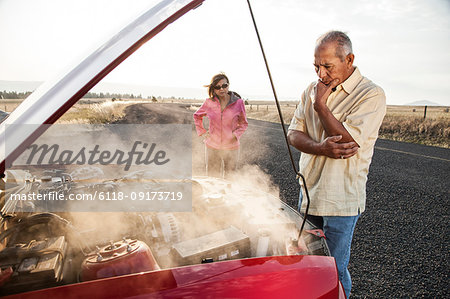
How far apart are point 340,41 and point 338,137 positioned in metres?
0.53

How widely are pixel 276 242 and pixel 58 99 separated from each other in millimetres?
1181

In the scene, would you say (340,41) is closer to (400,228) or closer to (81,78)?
(81,78)

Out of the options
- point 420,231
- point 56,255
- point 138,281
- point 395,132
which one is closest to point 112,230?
point 56,255

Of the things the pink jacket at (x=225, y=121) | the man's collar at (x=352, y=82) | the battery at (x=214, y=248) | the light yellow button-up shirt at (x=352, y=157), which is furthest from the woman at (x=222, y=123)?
the battery at (x=214, y=248)

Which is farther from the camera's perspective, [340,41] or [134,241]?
[340,41]

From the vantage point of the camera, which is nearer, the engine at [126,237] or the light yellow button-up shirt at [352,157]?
the engine at [126,237]

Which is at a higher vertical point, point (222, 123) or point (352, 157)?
point (222, 123)

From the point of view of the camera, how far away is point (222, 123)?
3.71 m

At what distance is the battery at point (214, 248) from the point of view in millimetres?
1301

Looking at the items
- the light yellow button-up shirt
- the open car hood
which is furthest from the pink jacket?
the open car hood

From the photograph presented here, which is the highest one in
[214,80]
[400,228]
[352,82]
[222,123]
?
[214,80]

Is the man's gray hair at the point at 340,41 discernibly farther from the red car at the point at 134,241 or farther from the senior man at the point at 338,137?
the red car at the point at 134,241

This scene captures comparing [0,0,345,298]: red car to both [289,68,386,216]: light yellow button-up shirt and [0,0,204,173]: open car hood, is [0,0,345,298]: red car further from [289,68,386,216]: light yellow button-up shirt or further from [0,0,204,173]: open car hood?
[289,68,386,216]: light yellow button-up shirt

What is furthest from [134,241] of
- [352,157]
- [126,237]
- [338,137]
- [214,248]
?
[352,157]
